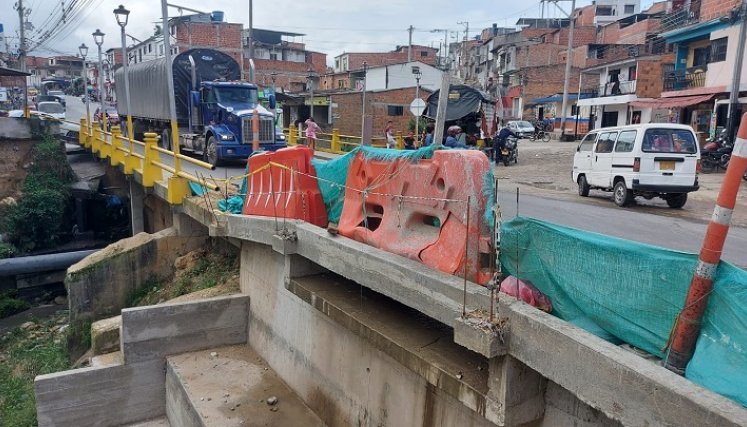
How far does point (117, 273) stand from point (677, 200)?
485 inches

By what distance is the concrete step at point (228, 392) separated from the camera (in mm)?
7090

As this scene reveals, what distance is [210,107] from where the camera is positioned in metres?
17.9

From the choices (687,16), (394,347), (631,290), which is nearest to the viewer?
(631,290)

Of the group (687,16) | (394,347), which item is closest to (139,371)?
(394,347)

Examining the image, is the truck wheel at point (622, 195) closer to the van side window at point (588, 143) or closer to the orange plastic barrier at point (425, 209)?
the van side window at point (588, 143)

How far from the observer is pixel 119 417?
903 cm

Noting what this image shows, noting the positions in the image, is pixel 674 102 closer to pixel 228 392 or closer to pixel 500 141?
pixel 500 141

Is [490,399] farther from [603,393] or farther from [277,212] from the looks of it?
[277,212]

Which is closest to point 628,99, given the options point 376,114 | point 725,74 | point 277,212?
point 725,74

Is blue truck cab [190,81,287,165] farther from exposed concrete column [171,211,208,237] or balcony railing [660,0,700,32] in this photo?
balcony railing [660,0,700,32]

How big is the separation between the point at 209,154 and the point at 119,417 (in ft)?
31.8

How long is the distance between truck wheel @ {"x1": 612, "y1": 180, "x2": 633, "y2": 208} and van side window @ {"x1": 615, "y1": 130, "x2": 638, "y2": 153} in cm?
72

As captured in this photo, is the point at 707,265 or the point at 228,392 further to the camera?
the point at 228,392

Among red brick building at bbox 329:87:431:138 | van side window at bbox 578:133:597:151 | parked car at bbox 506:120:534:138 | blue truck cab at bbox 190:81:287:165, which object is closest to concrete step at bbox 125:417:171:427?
blue truck cab at bbox 190:81:287:165
